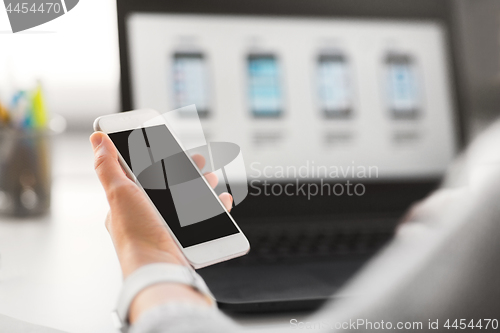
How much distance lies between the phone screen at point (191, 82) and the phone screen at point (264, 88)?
50mm

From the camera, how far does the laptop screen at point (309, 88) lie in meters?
0.40

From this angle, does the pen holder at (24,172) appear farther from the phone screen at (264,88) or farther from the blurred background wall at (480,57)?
the blurred background wall at (480,57)

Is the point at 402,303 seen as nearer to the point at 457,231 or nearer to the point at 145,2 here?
the point at 457,231

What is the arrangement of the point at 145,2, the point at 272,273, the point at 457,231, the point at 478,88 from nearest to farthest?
1. the point at 457,231
2. the point at 272,273
3. the point at 145,2
4. the point at 478,88

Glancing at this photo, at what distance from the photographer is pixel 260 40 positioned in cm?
43

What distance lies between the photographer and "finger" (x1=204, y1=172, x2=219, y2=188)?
0.91ft

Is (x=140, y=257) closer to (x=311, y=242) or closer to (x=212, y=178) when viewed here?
(x=212, y=178)

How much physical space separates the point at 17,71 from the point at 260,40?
0.84 ft

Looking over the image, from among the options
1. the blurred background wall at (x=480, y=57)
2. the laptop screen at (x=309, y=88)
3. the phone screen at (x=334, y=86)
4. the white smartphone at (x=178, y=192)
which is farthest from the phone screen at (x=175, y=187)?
the blurred background wall at (x=480, y=57)

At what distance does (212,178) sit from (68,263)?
0.14 m

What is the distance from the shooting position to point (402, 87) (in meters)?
0.46

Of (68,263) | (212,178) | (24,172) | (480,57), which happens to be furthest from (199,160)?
(480,57)

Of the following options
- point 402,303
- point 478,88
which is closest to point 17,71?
point 402,303

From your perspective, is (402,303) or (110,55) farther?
(110,55)
